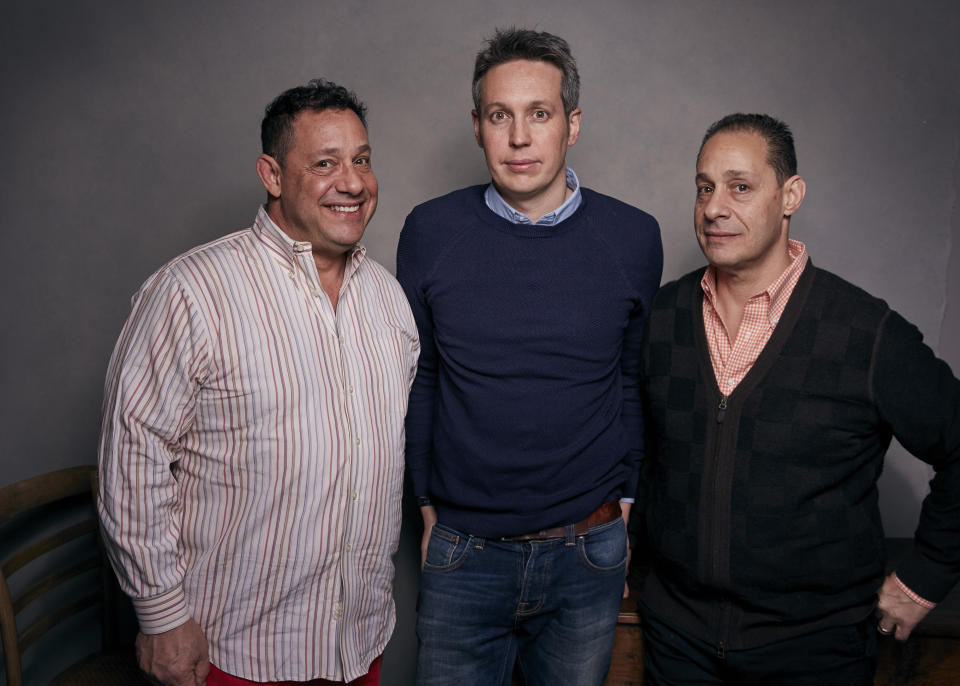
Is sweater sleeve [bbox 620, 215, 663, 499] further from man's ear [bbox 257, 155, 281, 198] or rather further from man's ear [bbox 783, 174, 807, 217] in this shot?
man's ear [bbox 257, 155, 281, 198]

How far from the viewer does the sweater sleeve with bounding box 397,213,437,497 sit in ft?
5.91

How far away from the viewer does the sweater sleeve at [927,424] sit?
148 centimetres

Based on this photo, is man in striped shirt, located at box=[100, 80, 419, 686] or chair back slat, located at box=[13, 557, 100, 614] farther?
chair back slat, located at box=[13, 557, 100, 614]

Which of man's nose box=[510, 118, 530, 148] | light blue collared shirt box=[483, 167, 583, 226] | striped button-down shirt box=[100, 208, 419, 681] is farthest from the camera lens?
light blue collared shirt box=[483, 167, 583, 226]

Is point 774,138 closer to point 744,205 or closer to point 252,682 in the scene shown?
point 744,205

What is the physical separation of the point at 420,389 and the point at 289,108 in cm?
75

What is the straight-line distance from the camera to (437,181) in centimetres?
242

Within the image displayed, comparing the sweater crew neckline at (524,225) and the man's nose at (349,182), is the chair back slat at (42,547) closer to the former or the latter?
the man's nose at (349,182)

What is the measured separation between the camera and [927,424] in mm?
1484

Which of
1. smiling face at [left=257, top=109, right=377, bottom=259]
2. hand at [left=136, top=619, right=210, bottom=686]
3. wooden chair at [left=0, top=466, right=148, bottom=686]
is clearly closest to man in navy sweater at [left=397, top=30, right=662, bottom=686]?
smiling face at [left=257, top=109, right=377, bottom=259]

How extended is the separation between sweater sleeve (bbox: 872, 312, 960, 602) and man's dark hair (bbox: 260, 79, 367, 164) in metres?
1.28

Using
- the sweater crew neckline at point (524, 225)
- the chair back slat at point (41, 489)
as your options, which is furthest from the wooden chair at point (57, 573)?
the sweater crew neckline at point (524, 225)

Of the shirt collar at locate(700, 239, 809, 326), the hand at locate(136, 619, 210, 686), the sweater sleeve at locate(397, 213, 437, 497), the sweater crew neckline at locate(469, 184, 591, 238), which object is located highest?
the sweater crew neckline at locate(469, 184, 591, 238)

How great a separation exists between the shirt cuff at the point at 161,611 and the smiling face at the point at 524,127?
1123 mm
